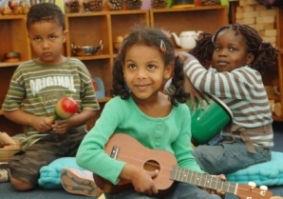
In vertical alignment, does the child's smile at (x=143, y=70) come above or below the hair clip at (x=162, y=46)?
below

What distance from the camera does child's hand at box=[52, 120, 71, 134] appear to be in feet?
8.54

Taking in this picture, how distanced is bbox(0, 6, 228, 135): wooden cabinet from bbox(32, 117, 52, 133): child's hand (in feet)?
4.16

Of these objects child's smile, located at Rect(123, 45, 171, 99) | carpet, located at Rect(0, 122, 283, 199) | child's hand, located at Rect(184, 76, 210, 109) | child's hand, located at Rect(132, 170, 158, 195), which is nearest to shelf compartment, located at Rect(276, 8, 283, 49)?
child's hand, located at Rect(184, 76, 210, 109)

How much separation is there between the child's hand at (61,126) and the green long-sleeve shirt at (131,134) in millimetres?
853

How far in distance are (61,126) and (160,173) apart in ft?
3.29

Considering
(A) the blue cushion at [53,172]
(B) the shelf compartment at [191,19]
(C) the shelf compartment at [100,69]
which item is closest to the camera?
(A) the blue cushion at [53,172]

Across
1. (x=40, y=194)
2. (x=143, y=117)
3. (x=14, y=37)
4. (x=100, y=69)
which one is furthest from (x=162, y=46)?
(x=100, y=69)

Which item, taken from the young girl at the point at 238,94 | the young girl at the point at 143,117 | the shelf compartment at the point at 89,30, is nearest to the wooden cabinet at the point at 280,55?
the shelf compartment at the point at 89,30

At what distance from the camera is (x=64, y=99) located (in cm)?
247

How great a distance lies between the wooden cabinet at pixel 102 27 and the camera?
4.05 metres

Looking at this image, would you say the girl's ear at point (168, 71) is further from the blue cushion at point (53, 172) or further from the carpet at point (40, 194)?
the blue cushion at point (53, 172)

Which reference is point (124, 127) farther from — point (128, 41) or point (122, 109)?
point (128, 41)

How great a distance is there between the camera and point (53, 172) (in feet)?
8.45

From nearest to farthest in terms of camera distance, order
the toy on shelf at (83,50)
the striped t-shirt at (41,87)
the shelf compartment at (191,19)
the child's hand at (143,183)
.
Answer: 1. the child's hand at (143,183)
2. the striped t-shirt at (41,87)
3. the toy on shelf at (83,50)
4. the shelf compartment at (191,19)
